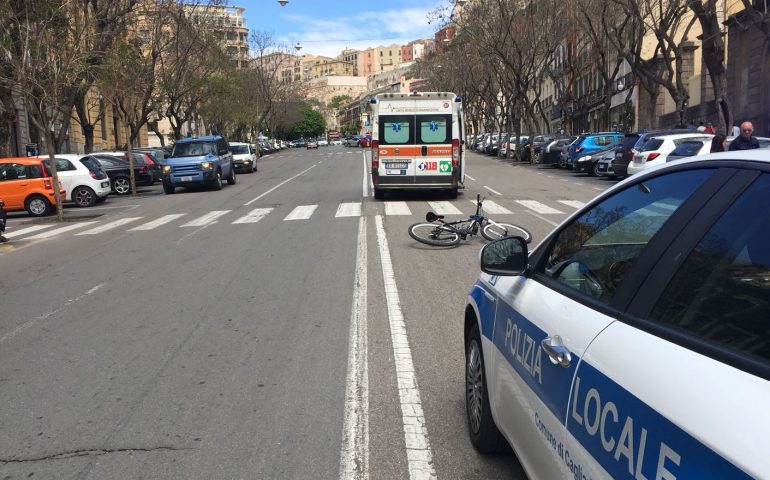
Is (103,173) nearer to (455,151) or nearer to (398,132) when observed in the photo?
(398,132)

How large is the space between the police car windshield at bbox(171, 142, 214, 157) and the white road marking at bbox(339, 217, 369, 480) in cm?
1914

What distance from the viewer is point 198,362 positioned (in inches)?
213

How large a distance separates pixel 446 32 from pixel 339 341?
41.6 metres

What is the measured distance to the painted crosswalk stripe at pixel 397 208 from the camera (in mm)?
15434

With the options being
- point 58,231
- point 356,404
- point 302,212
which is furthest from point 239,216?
point 356,404

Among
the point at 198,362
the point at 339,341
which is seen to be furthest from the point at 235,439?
the point at 339,341

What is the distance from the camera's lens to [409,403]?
14.6 ft

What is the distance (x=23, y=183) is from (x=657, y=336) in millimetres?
20290

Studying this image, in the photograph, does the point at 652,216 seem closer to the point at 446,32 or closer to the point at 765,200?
the point at 765,200

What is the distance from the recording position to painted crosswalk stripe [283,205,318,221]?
15263mm

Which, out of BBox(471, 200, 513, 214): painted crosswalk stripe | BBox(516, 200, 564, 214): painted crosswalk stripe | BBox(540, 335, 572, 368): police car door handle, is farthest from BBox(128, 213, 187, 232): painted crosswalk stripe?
BBox(540, 335, 572, 368): police car door handle

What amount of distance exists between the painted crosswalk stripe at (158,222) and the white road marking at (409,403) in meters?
9.23

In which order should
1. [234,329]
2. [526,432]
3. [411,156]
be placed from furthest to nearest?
[411,156] → [234,329] → [526,432]

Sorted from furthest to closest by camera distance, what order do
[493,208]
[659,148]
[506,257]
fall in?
[659,148] → [493,208] → [506,257]
